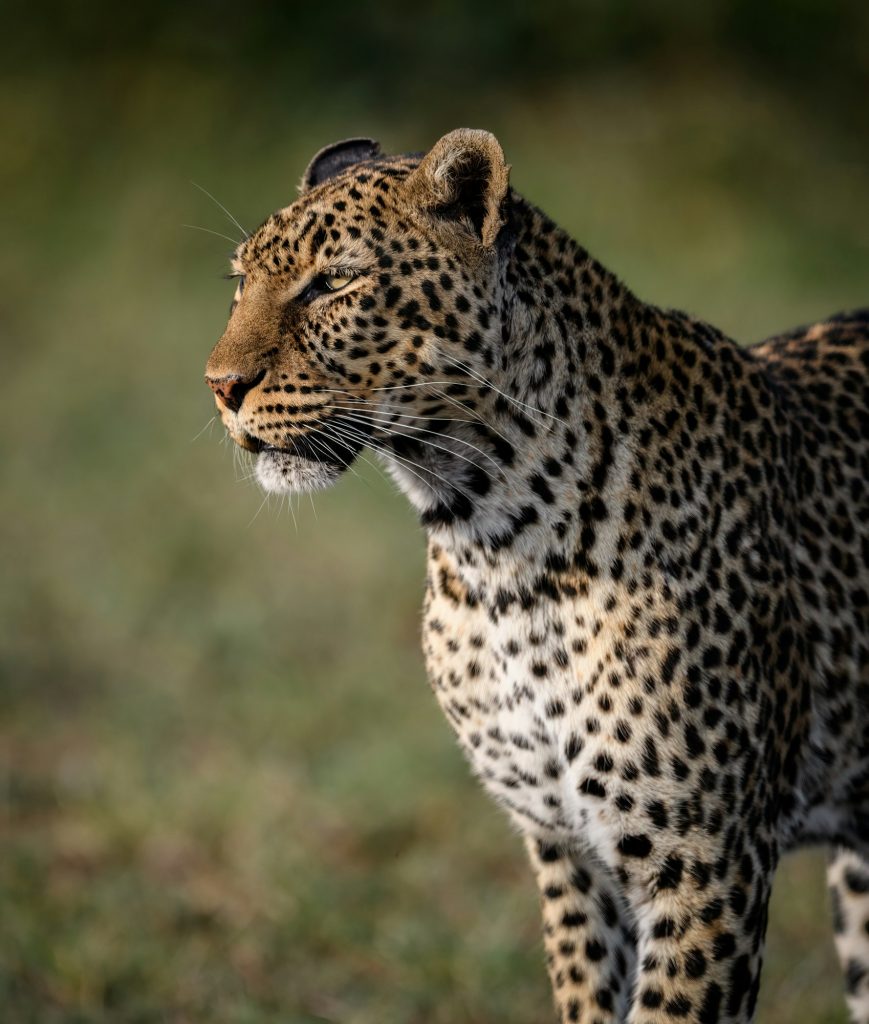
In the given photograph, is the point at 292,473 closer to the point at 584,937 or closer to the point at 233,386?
the point at 233,386

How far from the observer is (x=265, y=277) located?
13.1 ft

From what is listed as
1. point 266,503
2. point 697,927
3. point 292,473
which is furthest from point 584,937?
point 266,503

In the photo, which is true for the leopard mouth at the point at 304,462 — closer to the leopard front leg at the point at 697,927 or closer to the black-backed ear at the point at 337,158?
the black-backed ear at the point at 337,158

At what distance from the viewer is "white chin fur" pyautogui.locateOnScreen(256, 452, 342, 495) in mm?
4020

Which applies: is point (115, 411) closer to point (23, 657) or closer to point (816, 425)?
point (23, 657)

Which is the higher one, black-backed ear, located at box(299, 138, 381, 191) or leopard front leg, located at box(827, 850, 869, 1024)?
black-backed ear, located at box(299, 138, 381, 191)

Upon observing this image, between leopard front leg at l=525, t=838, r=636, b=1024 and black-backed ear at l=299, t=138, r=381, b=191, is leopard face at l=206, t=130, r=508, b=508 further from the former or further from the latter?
leopard front leg at l=525, t=838, r=636, b=1024

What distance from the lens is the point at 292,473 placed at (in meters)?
4.04

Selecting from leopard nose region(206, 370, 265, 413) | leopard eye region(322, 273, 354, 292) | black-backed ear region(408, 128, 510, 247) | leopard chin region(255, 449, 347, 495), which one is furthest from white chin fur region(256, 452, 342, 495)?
black-backed ear region(408, 128, 510, 247)

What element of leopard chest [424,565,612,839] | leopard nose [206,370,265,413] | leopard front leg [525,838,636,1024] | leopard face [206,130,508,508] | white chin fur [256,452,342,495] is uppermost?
leopard face [206,130,508,508]

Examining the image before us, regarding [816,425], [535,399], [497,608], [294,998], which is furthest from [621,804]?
[294,998]

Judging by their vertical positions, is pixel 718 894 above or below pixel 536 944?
above

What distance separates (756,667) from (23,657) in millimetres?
5773

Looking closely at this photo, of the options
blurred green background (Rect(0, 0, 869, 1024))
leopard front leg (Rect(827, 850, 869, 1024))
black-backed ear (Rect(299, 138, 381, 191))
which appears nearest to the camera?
black-backed ear (Rect(299, 138, 381, 191))
